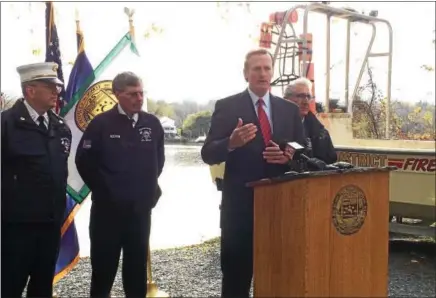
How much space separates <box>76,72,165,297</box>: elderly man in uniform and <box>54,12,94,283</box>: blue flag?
A: 0.71m

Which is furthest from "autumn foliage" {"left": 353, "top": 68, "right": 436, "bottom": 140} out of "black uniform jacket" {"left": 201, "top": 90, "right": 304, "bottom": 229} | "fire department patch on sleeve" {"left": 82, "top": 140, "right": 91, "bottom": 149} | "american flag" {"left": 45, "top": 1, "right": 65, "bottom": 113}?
"american flag" {"left": 45, "top": 1, "right": 65, "bottom": 113}

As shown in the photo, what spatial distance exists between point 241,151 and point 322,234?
1.95 feet

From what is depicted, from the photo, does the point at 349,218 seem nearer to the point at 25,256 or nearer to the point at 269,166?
the point at 269,166

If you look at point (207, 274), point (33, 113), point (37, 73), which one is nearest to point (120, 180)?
point (33, 113)

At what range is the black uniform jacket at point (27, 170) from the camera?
242cm

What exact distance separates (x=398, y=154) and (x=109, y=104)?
224cm

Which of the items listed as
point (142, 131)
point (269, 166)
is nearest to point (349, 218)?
point (269, 166)

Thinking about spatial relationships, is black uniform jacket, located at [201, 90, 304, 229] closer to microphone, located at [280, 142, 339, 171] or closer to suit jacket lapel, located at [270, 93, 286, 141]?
suit jacket lapel, located at [270, 93, 286, 141]

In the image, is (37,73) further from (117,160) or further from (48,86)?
(117,160)

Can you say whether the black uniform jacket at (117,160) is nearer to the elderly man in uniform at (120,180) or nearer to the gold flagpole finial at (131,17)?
the elderly man in uniform at (120,180)

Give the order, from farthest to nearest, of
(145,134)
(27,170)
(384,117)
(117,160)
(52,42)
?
(384,117), (52,42), (145,134), (117,160), (27,170)

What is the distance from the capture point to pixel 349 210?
1.99 m

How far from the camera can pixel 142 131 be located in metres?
2.81

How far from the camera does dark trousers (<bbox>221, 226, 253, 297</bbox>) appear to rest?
2.33 meters
